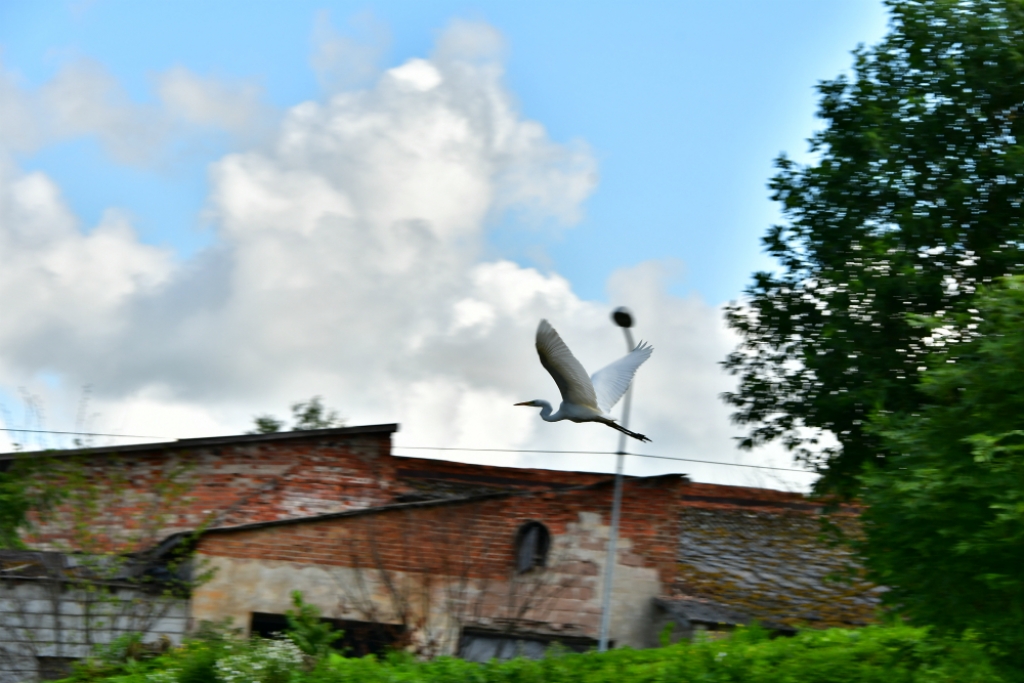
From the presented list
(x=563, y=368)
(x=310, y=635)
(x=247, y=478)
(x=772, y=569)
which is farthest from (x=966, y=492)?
(x=247, y=478)

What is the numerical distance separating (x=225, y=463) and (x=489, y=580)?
551 cm

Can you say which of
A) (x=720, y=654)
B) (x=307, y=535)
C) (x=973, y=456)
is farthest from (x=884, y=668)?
(x=307, y=535)

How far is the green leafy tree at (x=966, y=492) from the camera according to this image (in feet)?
24.8

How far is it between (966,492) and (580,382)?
383 cm

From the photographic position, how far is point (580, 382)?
10625mm

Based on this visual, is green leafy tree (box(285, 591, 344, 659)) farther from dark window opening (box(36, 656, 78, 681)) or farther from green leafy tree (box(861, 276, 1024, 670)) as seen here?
green leafy tree (box(861, 276, 1024, 670))

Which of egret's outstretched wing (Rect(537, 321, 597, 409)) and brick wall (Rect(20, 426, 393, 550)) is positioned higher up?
egret's outstretched wing (Rect(537, 321, 597, 409))

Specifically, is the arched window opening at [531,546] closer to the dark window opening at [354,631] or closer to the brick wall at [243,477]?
the dark window opening at [354,631]

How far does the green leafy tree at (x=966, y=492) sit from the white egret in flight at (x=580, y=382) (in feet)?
9.54

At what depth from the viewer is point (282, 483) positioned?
59.5ft

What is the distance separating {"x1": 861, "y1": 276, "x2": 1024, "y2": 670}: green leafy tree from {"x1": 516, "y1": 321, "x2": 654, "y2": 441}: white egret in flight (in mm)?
2907

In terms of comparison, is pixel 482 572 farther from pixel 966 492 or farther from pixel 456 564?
pixel 966 492

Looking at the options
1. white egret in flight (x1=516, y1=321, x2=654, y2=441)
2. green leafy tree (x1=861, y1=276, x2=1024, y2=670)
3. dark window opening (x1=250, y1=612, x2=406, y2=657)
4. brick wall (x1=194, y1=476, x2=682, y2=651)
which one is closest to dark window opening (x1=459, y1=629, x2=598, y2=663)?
brick wall (x1=194, y1=476, x2=682, y2=651)

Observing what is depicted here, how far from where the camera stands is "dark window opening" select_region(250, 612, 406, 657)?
578 inches
